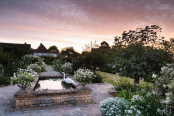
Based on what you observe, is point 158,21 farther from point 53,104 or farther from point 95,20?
point 53,104

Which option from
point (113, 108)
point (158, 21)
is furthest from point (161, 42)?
point (113, 108)

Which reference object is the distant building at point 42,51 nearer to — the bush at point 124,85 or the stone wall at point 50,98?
the bush at point 124,85

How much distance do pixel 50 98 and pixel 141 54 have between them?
14.0 ft

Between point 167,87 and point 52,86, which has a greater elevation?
point 167,87

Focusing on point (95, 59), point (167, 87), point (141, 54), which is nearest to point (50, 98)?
point (167, 87)

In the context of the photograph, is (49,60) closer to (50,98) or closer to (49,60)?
(49,60)

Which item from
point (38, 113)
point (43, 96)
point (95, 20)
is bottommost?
point (38, 113)

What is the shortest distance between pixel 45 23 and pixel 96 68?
19.6ft

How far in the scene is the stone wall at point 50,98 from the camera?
3.86m

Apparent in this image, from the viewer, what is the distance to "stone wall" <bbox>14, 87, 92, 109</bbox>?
12.7 ft

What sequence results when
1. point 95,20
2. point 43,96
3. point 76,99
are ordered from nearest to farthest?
point 43,96, point 76,99, point 95,20

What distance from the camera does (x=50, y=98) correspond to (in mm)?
4129

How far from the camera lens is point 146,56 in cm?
493

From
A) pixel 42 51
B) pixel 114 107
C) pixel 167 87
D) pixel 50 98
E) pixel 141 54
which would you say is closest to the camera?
pixel 167 87
